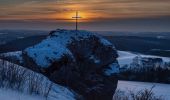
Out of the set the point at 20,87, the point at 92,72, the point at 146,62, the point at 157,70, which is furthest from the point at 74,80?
the point at 146,62

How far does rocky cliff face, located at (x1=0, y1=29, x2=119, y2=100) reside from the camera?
17.4m

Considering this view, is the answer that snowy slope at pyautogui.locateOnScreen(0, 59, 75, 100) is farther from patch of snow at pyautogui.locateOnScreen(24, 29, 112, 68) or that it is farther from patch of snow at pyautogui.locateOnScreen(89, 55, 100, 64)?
patch of snow at pyautogui.locateOnScreen(89, 55, 100, 64)

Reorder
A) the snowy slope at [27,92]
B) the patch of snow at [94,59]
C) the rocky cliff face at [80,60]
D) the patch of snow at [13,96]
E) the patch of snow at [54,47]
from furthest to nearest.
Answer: the patch of snow at [94,59] < the patch of snow at [54,47] < the rocky cliff face at [80,60] < the snowy slope at [27,92] < the patch of snow at [13,96]

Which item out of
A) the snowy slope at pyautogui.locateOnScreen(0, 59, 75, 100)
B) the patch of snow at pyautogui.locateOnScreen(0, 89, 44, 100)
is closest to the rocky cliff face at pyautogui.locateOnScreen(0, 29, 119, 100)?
the snowy slope at pyautogui.locateOnScreen(0, 59, 75, 100)

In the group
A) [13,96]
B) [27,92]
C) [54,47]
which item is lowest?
[54,47]

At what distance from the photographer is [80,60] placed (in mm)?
20516

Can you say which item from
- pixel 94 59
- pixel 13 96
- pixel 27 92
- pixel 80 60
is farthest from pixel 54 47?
pixel 13 96

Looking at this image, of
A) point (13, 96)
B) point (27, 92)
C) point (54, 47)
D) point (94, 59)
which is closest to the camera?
point (13, 96)

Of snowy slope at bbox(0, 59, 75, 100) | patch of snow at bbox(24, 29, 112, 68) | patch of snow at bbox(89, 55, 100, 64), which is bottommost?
patch of snow at bbox(89, 55, 100, 64)

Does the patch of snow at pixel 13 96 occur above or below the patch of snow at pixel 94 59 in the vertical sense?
above

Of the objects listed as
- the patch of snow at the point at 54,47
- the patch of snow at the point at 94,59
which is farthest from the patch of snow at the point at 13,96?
the patch of snow at the point at 94,59

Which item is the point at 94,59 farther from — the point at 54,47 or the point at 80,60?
the point at 54,47

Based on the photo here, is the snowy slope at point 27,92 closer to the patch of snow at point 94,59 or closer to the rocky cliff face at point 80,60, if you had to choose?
the rocky cliff face at point 80,60

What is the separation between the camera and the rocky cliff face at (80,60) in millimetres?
17359
